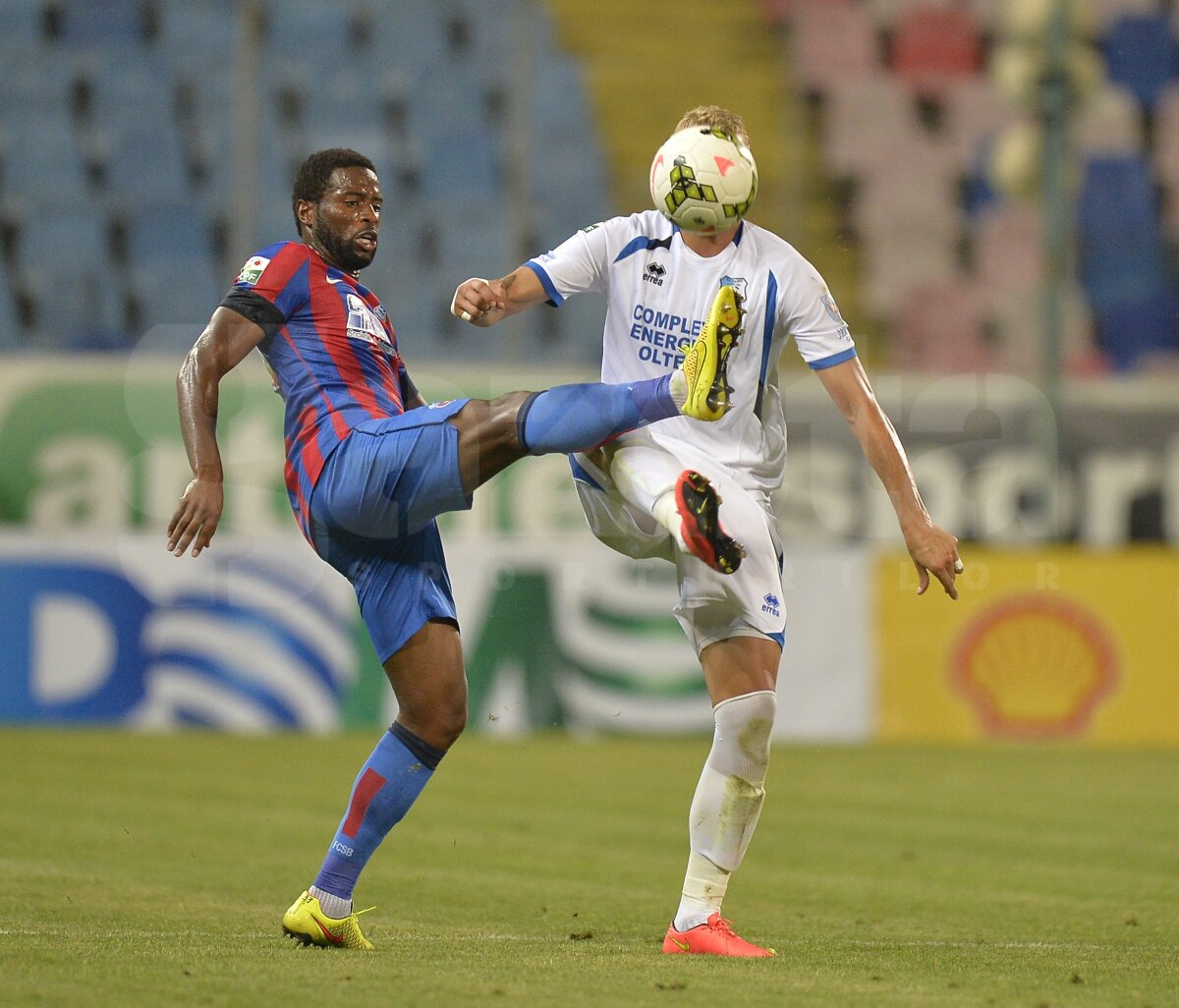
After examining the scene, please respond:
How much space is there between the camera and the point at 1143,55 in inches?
739

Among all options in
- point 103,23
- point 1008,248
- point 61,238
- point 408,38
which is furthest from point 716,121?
point 103,23

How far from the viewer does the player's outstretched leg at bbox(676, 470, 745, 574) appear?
491 cm

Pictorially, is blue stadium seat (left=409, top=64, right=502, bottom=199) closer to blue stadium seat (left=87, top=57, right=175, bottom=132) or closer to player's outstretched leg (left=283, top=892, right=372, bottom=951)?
blue stadium seat (left=87, top=57, right=175, bottom=132)

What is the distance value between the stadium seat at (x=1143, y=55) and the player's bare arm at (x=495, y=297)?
14281mm

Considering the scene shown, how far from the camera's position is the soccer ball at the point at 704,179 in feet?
17.3

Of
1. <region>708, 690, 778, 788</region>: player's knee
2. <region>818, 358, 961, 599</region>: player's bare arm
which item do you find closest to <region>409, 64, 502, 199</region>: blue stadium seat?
<region>818, 358, 961, 599</region>: player's bare arm

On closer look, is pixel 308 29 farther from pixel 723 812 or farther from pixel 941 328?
pixel 723 812

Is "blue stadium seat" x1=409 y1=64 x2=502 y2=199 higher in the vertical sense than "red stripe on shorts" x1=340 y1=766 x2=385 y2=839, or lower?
higher

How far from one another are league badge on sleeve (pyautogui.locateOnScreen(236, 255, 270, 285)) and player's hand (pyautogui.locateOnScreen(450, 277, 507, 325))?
58 centimetres

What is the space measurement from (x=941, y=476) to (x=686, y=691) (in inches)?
128

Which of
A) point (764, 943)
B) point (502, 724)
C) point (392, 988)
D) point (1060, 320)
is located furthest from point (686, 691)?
point (392, 988)

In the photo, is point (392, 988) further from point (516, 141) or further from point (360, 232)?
point (516, 141)

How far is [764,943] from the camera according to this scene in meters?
5.77

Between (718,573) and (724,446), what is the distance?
440 mm
